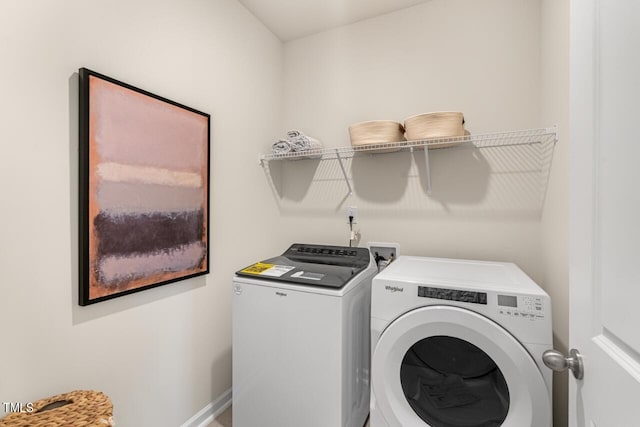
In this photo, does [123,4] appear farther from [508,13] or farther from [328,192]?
[508,13]

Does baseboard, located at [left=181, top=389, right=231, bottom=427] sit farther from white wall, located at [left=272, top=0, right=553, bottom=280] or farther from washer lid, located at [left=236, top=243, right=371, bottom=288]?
white wall, located at [left=272, top=0, right=553, bottom=280]

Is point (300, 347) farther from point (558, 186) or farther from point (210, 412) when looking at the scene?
point (558, 186)

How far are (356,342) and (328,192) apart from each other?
1.13 m

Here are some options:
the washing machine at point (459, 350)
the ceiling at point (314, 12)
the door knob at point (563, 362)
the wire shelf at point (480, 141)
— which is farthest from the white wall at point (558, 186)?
the ceiling at point (314, 12)

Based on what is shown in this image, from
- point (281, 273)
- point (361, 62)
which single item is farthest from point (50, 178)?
point (361, 62)

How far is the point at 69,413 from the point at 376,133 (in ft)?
6.01

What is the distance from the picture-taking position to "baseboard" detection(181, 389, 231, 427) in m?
1.66

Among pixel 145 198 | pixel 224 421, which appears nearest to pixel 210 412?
pixel 224 421

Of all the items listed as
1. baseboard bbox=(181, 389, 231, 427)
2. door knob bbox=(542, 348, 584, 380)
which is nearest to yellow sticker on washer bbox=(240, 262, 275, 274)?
baseboard bbox=(181, 389, 231, 427)

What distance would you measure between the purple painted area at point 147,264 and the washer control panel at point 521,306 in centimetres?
148

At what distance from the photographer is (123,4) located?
1.30 metres

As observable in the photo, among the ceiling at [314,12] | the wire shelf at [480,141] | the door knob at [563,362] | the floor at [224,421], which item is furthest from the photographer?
the ceiling at [314,12]

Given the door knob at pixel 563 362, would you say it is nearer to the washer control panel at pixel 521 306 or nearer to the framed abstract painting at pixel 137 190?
the washer control panel at pixel 521 306

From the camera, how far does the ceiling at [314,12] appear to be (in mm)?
1973
